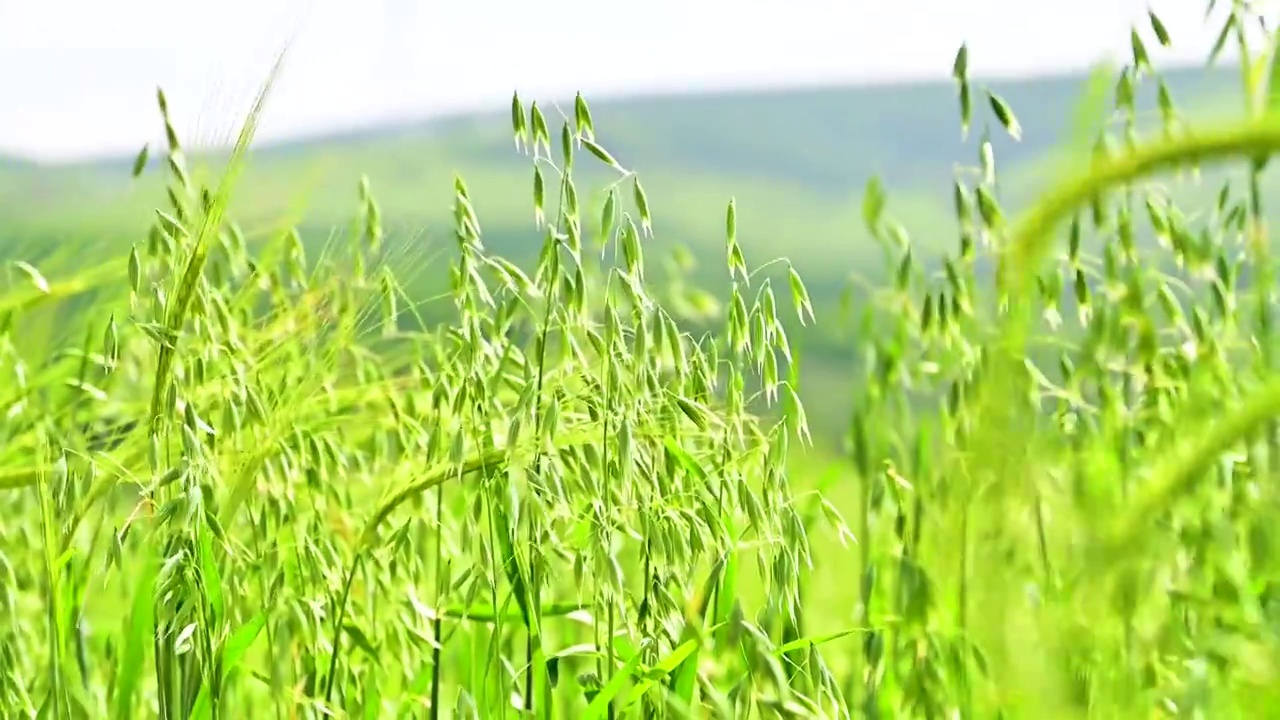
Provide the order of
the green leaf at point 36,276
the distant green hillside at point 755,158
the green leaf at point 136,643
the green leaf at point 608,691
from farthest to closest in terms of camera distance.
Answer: the distant green hillside at point 755,158
the green leaf at point 36,276
the green leaf at point 136,643
the green leaf at point 608,691

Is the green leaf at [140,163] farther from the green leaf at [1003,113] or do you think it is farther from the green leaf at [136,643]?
the green leaf at [1003,113]

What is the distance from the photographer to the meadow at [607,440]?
147cm

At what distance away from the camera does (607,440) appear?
4.87 feet

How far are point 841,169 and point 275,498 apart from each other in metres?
73.8

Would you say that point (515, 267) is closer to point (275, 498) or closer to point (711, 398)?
point (711, 398)

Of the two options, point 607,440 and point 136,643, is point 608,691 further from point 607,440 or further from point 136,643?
point 136,643

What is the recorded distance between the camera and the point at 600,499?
59.1 inches

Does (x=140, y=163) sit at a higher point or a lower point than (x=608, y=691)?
higher

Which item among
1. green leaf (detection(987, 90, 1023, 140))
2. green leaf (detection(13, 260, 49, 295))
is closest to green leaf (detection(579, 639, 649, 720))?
green leaf (detection(987, 90, 1023, 140))

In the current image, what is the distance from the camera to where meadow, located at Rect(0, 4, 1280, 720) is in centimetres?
147

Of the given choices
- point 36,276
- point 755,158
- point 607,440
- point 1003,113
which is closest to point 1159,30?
point 1003,113

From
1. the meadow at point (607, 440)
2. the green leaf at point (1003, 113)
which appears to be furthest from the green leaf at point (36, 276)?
the green leaf at point (1003, 113)

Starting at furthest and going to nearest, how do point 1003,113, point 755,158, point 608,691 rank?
point 755,158
point 1003,113
point 608,691

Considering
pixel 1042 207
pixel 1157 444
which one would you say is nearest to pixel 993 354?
pixel 1042 207
